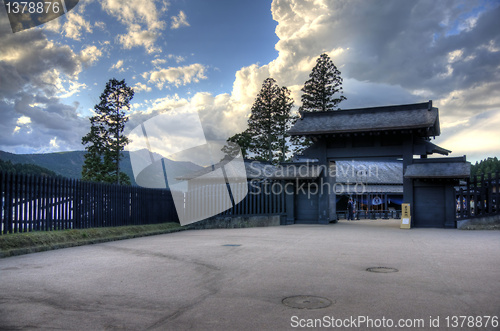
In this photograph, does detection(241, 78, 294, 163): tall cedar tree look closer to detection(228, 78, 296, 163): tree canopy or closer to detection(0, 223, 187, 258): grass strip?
detection(228, 78, 296, 163): tree canopy

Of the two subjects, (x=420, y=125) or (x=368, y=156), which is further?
(x=368, y=156)

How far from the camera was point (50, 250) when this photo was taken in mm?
11047

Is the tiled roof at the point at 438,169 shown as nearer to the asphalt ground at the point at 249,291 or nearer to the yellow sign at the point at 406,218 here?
the yellow sign at the point at 406,218

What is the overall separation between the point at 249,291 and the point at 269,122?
3918cm

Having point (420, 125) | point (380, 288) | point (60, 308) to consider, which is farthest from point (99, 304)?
point (420, 125)

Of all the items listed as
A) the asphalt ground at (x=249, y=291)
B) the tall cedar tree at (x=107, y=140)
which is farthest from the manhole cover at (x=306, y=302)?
the tall cedar tree at (x=107, y=140)

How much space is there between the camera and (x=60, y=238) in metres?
11.8

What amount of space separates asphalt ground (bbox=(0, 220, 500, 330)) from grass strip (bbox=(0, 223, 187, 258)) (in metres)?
0.60

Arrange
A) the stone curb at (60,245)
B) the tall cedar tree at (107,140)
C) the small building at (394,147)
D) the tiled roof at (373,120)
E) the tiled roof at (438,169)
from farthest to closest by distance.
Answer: the tall cedar tree at (107,140)
the tiled roof at (373,120)
the small building at (394,147)
the tiled roof at (438,169)
the stone curb at (60,245)

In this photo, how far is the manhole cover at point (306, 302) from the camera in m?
4.77

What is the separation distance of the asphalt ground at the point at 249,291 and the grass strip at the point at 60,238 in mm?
602

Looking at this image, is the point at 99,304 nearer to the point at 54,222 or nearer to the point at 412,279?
the point at 412,279

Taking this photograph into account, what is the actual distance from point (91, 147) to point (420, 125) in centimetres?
3283

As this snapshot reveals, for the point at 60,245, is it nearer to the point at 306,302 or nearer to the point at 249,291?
the point at 249,291
